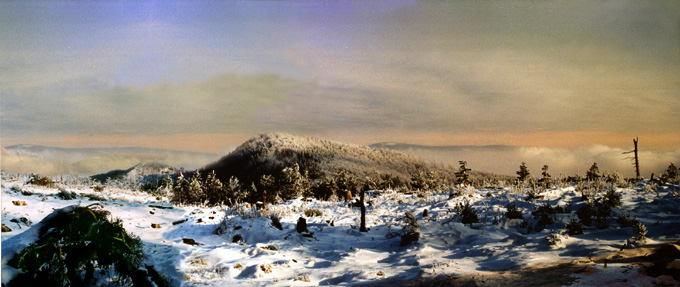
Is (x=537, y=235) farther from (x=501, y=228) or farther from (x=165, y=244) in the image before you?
(x=165, y=244)

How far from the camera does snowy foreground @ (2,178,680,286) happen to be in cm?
661

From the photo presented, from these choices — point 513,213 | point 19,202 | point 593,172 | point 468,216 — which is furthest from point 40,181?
point 593,172

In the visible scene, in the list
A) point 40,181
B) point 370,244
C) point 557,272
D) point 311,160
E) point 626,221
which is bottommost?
point 370,244

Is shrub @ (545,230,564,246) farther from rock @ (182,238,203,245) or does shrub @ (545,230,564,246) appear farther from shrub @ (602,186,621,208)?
rock @ (182,238,203,245)

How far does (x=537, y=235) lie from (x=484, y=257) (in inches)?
86.9

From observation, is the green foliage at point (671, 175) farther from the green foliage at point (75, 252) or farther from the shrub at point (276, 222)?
the green foliage at point (75, 252)

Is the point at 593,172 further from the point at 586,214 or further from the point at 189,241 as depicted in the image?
the point at 189,241

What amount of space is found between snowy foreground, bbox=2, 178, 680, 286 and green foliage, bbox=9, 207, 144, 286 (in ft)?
0.74

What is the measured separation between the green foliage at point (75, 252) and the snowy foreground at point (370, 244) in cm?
22

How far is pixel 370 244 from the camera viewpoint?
1027 cm

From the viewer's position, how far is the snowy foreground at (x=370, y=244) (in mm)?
6609

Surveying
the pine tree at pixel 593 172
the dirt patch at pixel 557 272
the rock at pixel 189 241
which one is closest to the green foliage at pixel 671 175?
the pine tree at pixel 593 172

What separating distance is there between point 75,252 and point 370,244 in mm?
6641

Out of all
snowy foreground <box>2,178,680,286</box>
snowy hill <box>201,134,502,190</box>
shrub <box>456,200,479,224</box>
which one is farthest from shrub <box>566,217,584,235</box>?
snowy hill <box>201,134,502,190</box>
